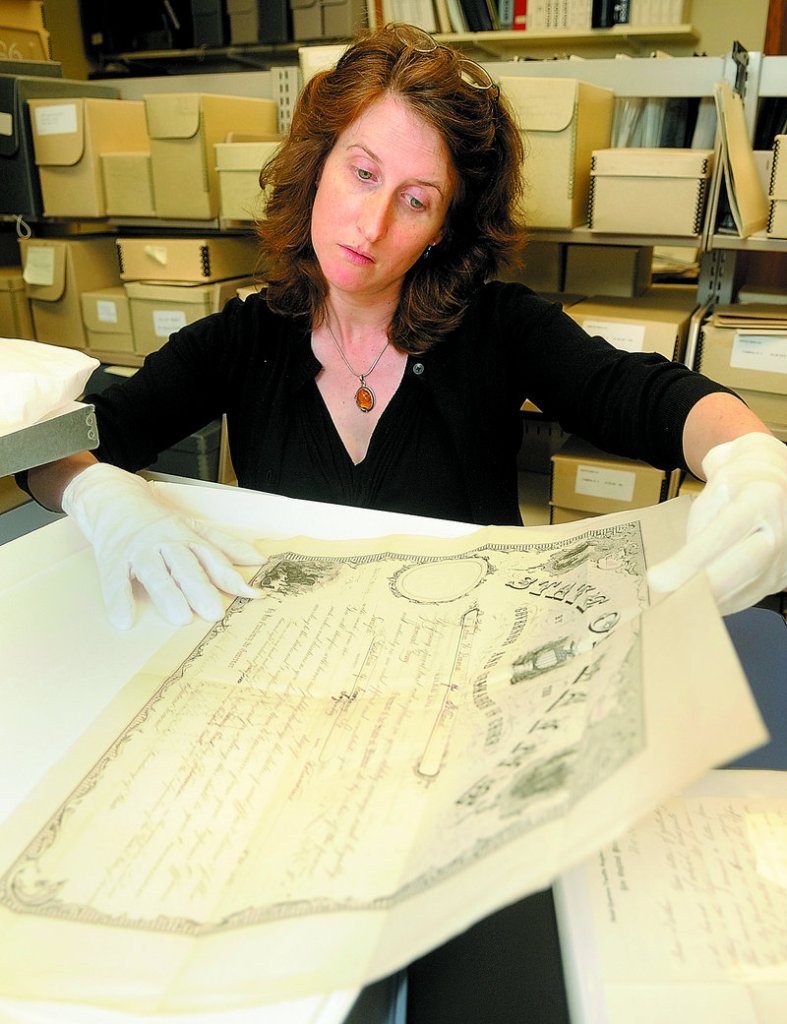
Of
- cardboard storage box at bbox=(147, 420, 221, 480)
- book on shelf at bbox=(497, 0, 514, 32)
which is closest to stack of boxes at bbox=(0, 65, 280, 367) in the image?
cardboard storage box at bbox=(147, 420, 221, 480)

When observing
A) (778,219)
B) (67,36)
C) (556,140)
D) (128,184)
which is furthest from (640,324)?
(67,36)

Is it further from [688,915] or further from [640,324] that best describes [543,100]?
[688,915]

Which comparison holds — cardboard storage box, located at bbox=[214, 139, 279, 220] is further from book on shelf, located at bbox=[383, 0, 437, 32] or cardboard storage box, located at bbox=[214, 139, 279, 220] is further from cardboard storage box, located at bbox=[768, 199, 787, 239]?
book on shelf, located at bbox=[383, 0, 437, 32]

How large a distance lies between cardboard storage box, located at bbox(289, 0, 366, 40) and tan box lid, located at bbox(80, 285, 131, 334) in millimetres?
2147

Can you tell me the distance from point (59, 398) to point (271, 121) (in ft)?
6.58

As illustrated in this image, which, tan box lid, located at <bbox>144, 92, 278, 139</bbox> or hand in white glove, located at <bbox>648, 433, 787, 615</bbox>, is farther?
tan box lid, located at <bbox>144, 92, 278, 139</bbox>

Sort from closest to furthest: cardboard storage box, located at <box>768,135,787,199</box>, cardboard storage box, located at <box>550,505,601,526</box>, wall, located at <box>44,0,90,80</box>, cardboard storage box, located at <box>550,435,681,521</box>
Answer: cardboard storage box, located at <box>768,135,787,199</box>, cardboard storage box, located at <box>550,435,681,521</box>, cardboard storage box, located at <box>550,505,601,526</box>, wall, located at <box>44,0,90,80</box>

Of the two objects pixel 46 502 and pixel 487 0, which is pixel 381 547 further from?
pixel 487 0

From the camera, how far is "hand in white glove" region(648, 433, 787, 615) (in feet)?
1.68

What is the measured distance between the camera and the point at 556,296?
2.04m

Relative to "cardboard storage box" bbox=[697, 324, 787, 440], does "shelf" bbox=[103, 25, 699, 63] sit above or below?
above

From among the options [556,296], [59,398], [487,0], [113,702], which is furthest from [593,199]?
[487,0]

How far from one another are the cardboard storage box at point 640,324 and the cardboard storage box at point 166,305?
0.98m

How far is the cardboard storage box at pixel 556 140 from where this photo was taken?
5.32 ft
